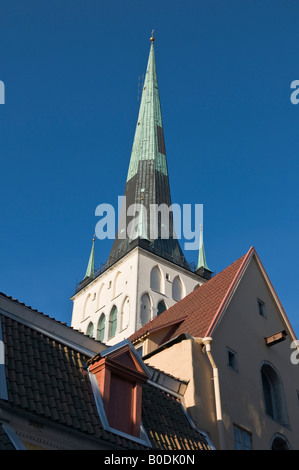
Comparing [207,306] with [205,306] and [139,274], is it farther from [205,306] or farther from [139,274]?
[139,274]

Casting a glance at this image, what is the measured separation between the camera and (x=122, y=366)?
1359 cm

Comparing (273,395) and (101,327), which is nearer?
(273,395)

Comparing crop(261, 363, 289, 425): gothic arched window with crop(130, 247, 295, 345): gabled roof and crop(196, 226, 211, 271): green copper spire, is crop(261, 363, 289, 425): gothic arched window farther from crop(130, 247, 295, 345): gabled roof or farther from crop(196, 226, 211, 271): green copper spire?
crop(196, 226, 211, 271): green copper spire

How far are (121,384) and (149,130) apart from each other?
58500mm

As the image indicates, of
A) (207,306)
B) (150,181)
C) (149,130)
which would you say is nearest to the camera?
(207,306)

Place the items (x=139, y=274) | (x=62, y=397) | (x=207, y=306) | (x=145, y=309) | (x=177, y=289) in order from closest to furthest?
(x=62, y=397) → (x=207, y=306) → (x=145, y=309) → (x=139, y=274) → (x=177, y=289)

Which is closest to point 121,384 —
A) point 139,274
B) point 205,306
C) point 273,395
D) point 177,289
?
point 205,306

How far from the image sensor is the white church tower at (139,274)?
5344 centimetres

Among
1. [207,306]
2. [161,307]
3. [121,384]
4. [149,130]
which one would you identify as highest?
[149,130]

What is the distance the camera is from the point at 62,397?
11.9m

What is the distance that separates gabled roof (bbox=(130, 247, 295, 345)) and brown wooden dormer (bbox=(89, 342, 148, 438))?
11.1 feet

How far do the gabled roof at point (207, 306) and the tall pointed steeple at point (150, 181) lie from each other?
34809 mm

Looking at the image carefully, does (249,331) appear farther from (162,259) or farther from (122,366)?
(162,259)

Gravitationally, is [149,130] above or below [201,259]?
above
